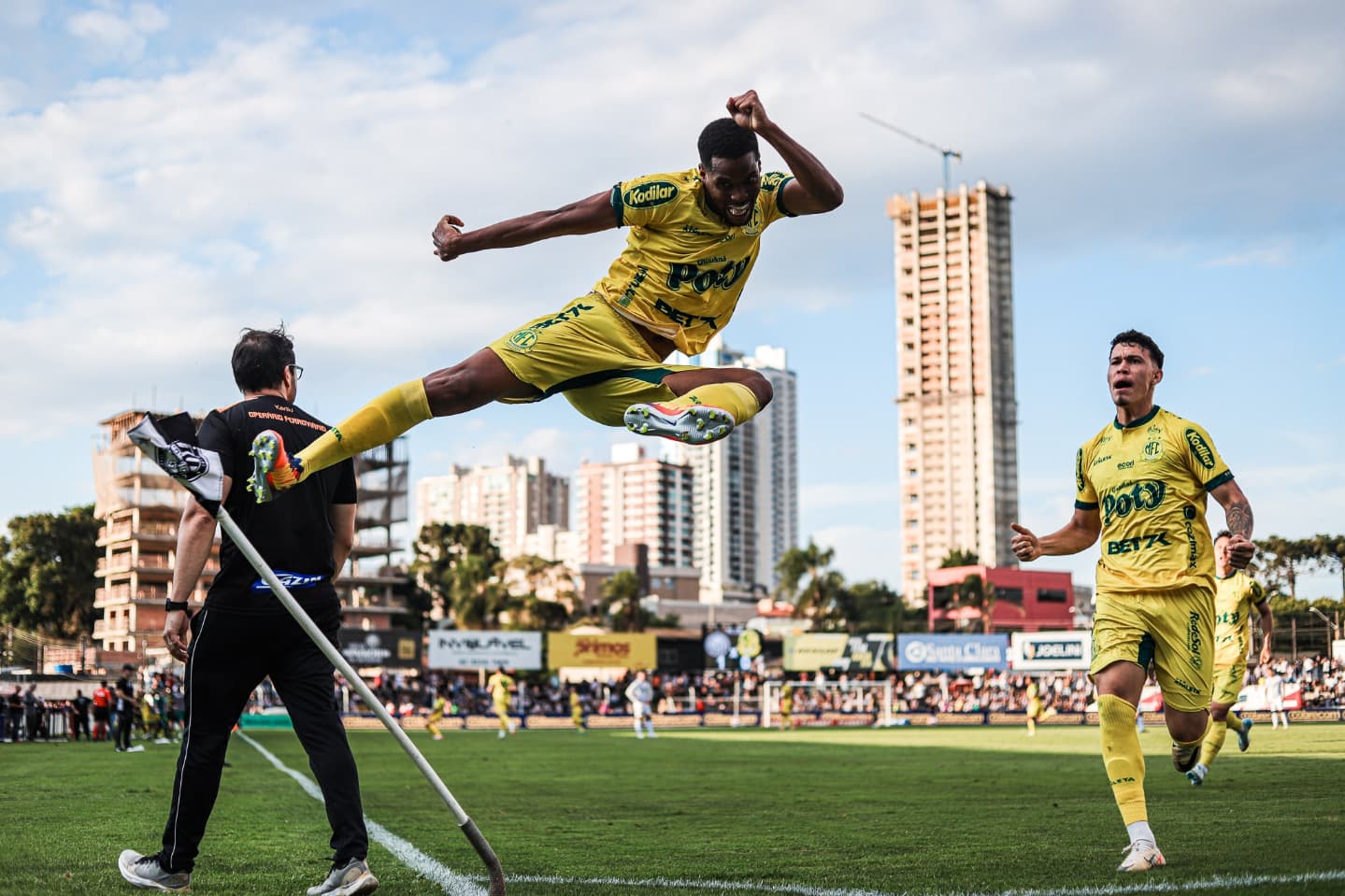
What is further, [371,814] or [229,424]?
[371,814]

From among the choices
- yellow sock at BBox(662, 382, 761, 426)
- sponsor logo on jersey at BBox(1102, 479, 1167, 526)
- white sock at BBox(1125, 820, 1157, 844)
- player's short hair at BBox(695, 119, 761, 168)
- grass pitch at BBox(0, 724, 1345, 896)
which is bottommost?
grass pitch at BBox(0, 724, 1345, 896)

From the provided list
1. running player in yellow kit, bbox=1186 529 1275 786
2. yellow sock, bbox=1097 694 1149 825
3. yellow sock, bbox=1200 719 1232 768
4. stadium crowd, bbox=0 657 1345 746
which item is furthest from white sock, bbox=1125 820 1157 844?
stadium crowd, bbox=0 657 1345 746

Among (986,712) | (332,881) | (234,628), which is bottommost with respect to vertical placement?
(986,712)

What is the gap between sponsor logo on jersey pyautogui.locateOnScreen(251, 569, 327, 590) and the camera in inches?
241

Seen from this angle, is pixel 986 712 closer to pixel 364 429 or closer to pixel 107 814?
pixel 107 814

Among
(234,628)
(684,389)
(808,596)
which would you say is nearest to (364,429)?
(234,628)

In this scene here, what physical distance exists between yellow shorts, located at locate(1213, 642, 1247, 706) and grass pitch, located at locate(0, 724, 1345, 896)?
0.84 meters

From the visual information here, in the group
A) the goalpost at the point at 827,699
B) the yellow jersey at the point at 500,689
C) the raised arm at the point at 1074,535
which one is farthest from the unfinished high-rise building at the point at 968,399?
the raised arm at the point at 1074,535

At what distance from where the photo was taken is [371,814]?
11.0 m

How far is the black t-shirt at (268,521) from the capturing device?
19.9ft

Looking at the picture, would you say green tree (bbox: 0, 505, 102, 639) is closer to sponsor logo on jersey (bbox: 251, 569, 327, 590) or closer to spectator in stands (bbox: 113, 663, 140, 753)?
spectator in stands (bbox: 113, 663, 140, 753)

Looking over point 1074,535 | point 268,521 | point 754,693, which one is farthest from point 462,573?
point 268,521

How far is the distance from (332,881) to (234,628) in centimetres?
123

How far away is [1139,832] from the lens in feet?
22.8
